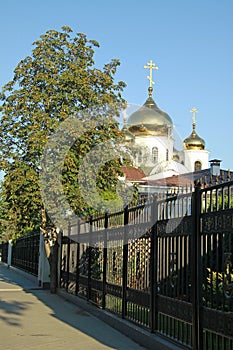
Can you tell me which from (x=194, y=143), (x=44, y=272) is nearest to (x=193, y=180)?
(x=44, y=272)

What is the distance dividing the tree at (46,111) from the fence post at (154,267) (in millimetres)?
6545

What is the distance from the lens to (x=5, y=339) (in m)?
7.46

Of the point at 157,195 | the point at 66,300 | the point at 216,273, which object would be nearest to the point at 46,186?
the point at 66,300

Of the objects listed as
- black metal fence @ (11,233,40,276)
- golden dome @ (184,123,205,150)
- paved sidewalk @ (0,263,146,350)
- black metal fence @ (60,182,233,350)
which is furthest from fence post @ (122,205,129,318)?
golden dome @ (184,123,205,150)

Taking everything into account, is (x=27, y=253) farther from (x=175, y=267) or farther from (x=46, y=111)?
(x=175, y=267)

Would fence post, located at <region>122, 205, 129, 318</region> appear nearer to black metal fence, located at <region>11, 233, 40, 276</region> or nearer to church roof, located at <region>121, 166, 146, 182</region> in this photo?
church roof, located at <region>121, 166, 146, 182</region>

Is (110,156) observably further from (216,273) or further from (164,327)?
(216,273)

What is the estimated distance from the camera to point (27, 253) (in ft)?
75.8

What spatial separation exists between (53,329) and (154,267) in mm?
2414

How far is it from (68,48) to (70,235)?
535cm

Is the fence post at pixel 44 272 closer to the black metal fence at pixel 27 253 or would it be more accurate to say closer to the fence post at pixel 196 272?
the black metal fence at pixel 27 253

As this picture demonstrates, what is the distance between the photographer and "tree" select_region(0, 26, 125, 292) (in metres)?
13.8

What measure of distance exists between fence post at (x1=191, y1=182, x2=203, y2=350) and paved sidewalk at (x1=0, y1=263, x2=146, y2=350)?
5.67ft

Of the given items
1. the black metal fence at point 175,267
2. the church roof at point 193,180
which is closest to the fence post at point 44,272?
the church roof at point 193,180
